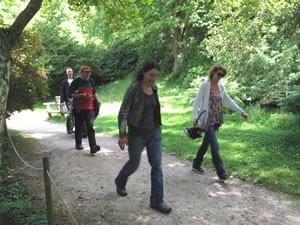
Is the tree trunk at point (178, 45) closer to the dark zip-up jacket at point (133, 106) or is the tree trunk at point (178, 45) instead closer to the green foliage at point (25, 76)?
the green foliage at point (25, 76)

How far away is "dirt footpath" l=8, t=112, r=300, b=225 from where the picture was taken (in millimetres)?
3661

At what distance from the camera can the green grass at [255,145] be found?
5.13m

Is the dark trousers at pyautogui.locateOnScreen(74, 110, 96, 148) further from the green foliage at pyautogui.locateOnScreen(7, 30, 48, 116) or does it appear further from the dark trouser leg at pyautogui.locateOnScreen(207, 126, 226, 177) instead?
the dark trouser leg at pyautogui.locateOnScreen(207, 126, 226, 177)

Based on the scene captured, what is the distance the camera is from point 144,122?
3723mm

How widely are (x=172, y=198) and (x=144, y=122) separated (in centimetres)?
136

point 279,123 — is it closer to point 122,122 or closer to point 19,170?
point 122,122

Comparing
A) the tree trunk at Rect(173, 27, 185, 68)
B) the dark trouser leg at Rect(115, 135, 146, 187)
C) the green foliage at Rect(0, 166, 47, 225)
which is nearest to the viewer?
the green foliage at Rect(0, 166, 47, 225)

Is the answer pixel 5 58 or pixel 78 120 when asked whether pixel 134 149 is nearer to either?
pixel 5 58

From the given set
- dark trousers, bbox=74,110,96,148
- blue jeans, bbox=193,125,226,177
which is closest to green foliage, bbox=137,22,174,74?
dark trousers, bbox=74,110,96,148

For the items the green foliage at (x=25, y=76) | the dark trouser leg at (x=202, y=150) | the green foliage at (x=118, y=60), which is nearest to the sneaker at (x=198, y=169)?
the dark trouser leg at (x=202, y=150)

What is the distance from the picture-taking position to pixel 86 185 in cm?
481

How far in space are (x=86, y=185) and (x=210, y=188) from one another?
6.86ft

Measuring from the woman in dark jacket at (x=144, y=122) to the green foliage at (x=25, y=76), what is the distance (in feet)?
14.5

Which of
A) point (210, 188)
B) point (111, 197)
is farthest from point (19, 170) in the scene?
point (210, 188)
